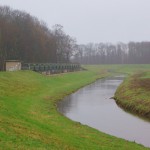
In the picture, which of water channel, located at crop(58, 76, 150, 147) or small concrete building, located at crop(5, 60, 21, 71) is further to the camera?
small concrete building, located at crop(5, 60, 21, 71)

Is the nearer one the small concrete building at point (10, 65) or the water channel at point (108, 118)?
the water channel at point (108, 118)

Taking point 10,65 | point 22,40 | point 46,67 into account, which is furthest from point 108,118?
point 22,40

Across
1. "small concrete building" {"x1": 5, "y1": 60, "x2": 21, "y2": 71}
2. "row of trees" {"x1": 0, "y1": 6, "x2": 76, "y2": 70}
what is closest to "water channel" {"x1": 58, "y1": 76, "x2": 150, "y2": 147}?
"small concrete building" {"x1": 5, "y1": 60, "x2": 21, "y2": 71}

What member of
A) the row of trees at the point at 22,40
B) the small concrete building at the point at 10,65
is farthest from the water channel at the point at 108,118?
the row of trees at the point at 22,40

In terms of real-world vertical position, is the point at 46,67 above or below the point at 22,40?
below

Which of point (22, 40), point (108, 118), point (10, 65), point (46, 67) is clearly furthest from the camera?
point (22, 40)

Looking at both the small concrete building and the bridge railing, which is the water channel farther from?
the bridge railing

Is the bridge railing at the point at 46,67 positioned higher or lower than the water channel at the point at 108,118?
higher

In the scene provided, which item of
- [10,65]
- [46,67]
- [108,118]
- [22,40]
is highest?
[22,40]

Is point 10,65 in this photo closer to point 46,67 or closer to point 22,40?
point 46,67

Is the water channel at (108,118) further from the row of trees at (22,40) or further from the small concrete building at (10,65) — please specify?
the row of trees at (22,40)

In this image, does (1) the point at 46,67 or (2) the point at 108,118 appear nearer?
(2) the point at 108,118

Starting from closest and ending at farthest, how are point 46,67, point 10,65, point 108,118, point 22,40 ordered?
point 108,118
point 10,65
point 46,67
point 22,40

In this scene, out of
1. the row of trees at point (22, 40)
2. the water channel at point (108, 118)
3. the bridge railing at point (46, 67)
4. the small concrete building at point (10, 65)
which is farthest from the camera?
the row of trees at point (22, 40)
